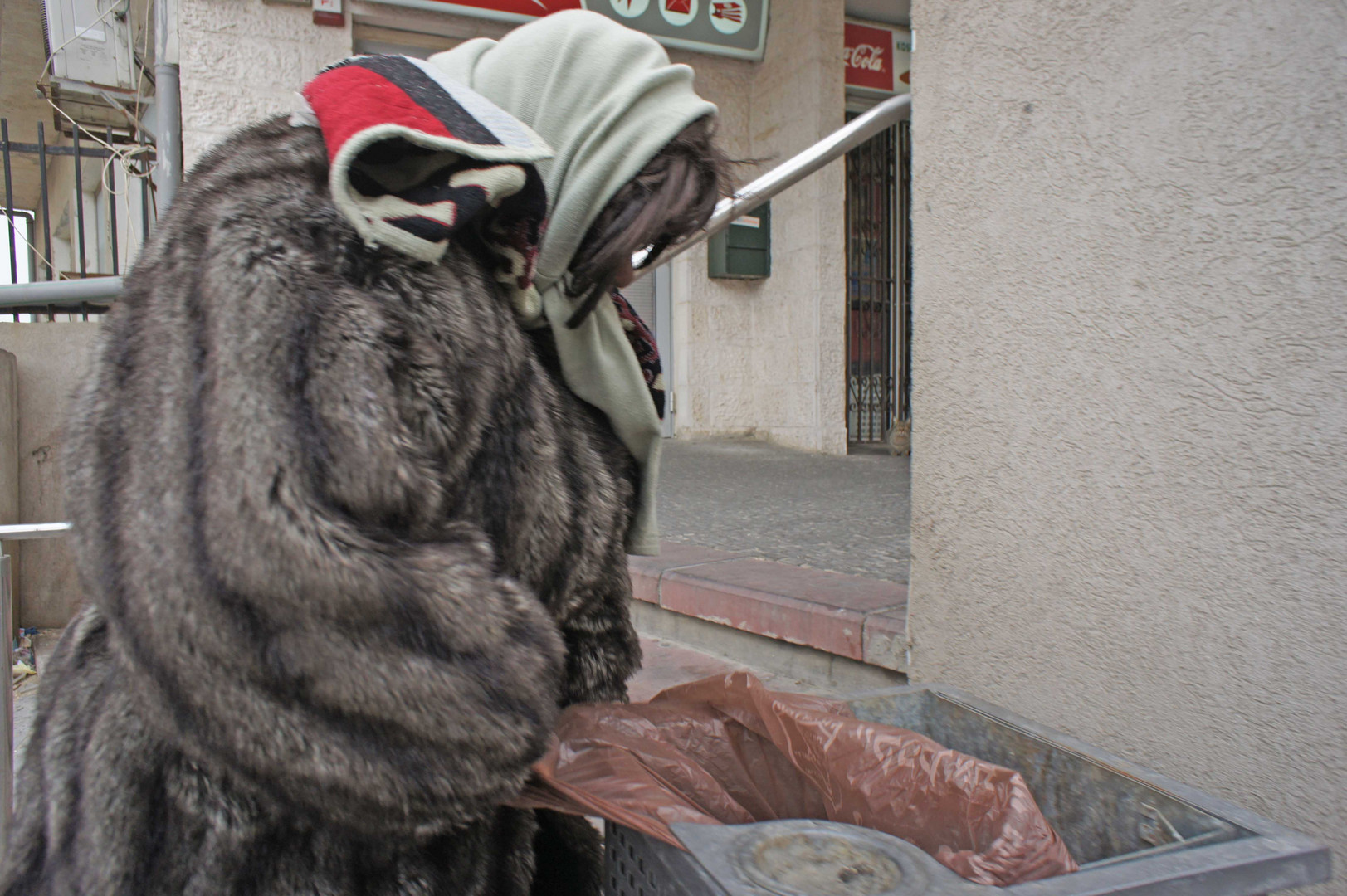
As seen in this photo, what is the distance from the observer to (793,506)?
191 inches

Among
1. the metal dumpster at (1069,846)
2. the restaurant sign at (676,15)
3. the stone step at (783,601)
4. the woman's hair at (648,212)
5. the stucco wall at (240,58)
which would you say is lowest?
the stone step at (783,601)

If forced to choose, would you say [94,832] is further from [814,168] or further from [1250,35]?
[814,168]

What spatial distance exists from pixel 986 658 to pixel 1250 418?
76cm

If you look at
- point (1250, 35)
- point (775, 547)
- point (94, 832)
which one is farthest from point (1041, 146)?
point (775, 547)

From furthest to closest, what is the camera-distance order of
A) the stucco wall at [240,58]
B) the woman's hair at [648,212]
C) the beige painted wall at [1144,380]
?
1. the stucco wall at [240,58]
2. the beige painted wall at [1144,380]
3. the woman's hair at [648,212]

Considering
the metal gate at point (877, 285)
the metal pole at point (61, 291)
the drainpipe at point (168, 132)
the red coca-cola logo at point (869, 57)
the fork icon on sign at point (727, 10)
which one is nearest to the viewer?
the metal pole at point (61, 291)

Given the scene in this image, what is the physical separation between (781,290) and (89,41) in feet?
17.7

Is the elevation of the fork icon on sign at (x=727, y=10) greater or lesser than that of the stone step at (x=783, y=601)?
greater

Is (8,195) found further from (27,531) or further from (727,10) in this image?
(727,10)

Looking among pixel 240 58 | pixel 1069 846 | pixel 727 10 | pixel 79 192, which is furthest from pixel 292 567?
pixel 727 10

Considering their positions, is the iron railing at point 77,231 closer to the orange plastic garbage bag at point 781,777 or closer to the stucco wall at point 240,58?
the stucco wall at point 240,58

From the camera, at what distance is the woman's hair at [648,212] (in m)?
1.17

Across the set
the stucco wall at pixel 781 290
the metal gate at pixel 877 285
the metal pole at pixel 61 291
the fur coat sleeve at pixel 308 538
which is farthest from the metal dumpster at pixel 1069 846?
the metal gate at pixel 877 285

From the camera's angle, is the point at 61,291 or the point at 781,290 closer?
the point at 61,291
